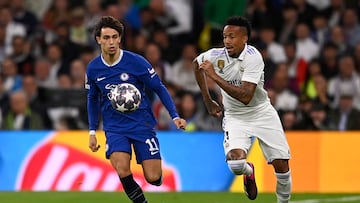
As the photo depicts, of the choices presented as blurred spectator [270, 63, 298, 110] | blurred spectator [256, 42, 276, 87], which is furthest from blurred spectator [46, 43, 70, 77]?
blurred spectator [270, 63, 298, 110]

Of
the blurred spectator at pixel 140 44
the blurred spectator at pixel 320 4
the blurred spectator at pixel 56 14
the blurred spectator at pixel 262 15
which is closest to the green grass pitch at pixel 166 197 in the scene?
the blurred spectator at pixel 140 44

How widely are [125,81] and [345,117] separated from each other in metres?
7.47

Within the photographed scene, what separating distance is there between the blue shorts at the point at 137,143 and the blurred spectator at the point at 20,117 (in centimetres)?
668

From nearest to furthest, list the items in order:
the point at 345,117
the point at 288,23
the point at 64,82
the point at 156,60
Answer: the point at 345,117 < the point at 64,82 < the point at 156,60 < the point at 288,23

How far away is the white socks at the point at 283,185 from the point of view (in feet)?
41.4

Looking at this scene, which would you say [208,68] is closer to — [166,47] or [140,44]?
[140,44]

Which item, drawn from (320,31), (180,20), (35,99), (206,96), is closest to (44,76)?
(35,99)

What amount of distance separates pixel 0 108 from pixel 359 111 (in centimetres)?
581

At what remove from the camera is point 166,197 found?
1569cm

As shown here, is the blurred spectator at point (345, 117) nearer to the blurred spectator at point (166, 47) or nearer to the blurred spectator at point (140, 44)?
the blurred spectator at point (166, 47)

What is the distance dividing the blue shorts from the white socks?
141cm

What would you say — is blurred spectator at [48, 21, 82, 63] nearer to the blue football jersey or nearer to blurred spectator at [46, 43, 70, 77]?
blurred spectator at [46, 43, 70, 77]

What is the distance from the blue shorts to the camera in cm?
1202

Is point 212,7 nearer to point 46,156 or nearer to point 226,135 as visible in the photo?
point 46,156
